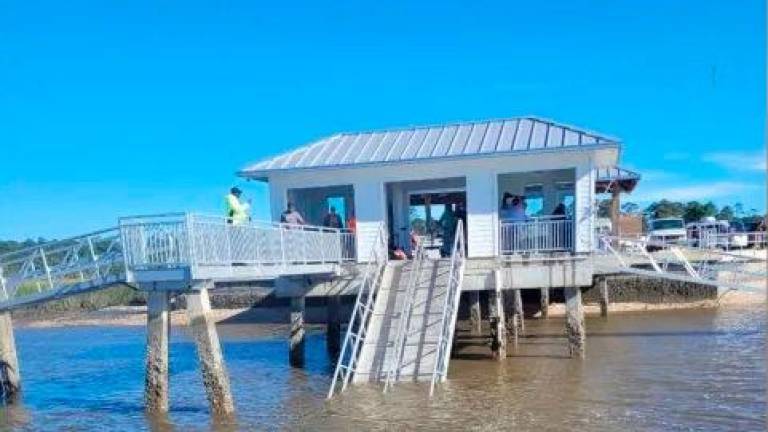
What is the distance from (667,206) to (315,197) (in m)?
62.2

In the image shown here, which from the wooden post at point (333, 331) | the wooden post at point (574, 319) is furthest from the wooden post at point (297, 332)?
the wooden post at point (574, 319)

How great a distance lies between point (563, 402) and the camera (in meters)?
13.3

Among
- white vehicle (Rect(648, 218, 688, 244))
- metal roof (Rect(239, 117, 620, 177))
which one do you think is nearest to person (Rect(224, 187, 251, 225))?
metal roof (Rect(239, 117, 620, 177))

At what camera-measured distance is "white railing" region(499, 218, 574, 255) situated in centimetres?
1744

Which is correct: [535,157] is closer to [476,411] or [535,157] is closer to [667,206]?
[476,411]

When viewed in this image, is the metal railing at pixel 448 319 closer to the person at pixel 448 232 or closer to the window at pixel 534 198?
the person at pixel 448 232

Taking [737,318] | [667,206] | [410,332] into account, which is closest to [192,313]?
[410,332]

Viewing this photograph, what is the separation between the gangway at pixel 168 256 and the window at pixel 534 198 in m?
10.7

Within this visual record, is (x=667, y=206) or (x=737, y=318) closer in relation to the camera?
(x=737, y=318)

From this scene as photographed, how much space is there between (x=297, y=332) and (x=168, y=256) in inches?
307

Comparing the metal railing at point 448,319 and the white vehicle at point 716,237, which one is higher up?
the white vehicle at point 716,237

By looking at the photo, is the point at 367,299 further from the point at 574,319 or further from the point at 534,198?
the point at 534,198

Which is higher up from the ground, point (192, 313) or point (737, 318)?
point (192, 313)

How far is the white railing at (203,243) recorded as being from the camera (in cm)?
1123
